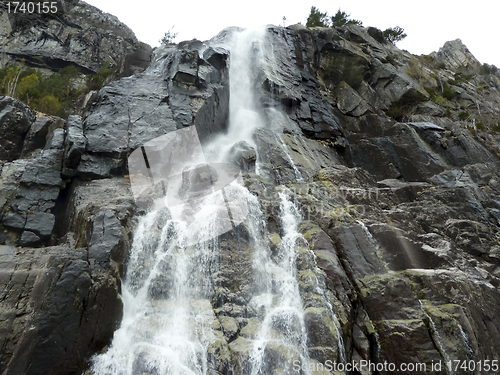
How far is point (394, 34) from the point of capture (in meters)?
41.5

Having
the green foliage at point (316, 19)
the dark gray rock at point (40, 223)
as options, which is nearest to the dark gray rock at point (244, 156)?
the dark gray rock at point (40, 223)

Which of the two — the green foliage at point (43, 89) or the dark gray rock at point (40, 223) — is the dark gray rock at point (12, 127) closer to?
the dark gray rock at point (40, 223)

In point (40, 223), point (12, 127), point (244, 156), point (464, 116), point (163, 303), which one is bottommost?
point (163, 303)

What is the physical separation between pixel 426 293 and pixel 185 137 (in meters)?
13.7

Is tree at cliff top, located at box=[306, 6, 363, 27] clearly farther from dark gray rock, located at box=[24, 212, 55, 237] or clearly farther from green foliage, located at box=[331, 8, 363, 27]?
dark gray rock, located at box=[24, 212, 55, 237]

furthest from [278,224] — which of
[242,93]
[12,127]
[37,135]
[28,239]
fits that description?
[242,93]

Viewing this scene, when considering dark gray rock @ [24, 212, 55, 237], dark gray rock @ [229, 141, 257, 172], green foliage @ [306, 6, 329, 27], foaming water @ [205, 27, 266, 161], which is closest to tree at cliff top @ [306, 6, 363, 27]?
green foliage @ [306, 6, 329, 27]

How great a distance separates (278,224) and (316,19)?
3622 cm

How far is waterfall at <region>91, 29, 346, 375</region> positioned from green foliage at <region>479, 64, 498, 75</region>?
46.1m

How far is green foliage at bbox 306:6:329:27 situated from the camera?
124ft

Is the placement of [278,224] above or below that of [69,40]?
below

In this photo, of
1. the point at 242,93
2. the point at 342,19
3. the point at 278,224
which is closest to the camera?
the point at 278,224

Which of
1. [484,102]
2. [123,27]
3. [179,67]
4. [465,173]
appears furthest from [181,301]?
[123,27]

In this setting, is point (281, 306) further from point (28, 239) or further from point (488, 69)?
point (488, 69)
